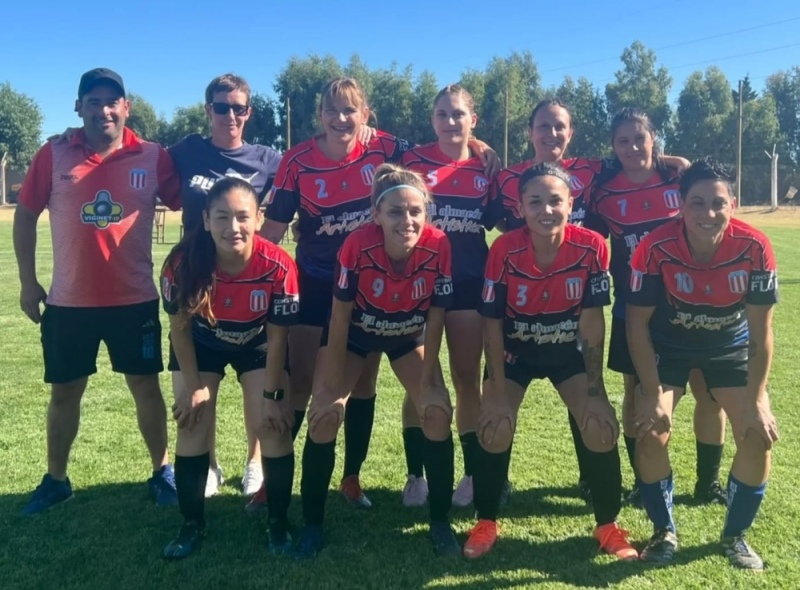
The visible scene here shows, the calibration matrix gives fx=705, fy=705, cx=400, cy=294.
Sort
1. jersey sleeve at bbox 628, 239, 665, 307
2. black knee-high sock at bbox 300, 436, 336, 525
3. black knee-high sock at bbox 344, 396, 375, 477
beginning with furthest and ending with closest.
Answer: black knee-high sock at bbox 344, 396, 375, 477
black knee-high sock at bbox 300, 436, 336, 525
jersey sleeve at bbox 628, 239, 665, 307

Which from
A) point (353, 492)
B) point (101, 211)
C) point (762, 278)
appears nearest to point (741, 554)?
point (762, 278)

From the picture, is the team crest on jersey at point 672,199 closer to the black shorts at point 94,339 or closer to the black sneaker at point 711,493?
the black sneaker at point 711,493

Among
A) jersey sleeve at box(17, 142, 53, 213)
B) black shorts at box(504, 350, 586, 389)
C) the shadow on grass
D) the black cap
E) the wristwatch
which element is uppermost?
the black cap

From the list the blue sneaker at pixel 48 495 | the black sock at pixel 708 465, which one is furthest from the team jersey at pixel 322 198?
the black sock at pixel 708 465

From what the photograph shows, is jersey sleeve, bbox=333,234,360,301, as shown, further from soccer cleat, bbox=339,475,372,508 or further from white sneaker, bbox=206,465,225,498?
white sneaker, bbox=206,465,225,498

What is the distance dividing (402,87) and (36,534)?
52.3 m

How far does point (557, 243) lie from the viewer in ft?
11.8

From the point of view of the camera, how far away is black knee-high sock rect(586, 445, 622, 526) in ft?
11.5

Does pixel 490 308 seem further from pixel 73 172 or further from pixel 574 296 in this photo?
pixel 73 172

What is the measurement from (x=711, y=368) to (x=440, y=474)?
1.49m

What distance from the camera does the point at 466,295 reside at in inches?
156

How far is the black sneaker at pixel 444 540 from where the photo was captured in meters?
3.51

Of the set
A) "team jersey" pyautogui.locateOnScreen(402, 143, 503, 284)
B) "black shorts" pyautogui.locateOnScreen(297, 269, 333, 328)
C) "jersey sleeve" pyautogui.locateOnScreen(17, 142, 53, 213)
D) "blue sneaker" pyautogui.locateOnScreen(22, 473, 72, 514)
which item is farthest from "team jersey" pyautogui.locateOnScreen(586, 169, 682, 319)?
"blue sneaker" pyautogui.locateOnScreen(22, 473, 72, 514)

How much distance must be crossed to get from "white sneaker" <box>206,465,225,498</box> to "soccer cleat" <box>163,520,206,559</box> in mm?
564
